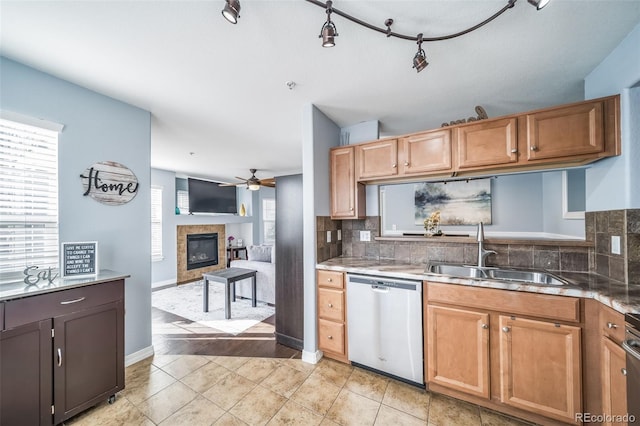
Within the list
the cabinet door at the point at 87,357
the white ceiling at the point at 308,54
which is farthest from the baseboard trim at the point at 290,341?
the white ceiling at the point at 308,54

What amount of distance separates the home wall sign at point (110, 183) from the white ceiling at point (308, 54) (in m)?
0.70

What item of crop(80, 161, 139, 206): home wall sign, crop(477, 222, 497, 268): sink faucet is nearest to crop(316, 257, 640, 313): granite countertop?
crop(477, 222, 497, 268): sink faucet

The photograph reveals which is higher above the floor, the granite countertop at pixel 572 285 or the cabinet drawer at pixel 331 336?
the granite countertop at pixel 572 285

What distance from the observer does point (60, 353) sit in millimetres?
1587

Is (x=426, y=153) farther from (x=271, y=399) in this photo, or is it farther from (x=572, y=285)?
(x=271, y=399)

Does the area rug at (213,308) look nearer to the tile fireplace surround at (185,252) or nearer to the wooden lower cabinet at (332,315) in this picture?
the tile fireplace surround at (185,252)

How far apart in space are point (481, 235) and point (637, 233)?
86 centimetres

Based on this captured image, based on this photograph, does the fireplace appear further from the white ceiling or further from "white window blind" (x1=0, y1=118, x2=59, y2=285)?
"white window blind" (x1=0, y1=118, x2=59, y2=285)

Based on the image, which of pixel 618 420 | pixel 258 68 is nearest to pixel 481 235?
pixel 618 420

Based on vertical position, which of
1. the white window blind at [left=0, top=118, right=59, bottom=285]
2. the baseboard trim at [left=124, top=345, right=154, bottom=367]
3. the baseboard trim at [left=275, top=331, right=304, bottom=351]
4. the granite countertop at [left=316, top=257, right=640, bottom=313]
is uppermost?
the white window blind at [left=0, top=118, right=59, bottom=285]

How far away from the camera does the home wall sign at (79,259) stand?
1.85 metres

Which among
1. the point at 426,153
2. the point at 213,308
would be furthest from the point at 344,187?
the point at 213,308

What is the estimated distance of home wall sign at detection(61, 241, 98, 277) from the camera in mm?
1849

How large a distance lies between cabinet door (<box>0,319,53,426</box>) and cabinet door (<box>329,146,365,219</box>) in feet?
7.96
